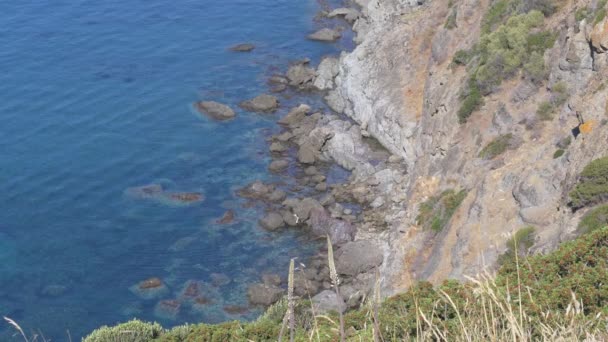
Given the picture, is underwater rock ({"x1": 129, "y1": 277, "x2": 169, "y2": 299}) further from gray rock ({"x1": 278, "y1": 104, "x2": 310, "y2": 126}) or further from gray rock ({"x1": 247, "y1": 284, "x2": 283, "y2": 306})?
gray rock ({"x1": 278, "y1": 104, "x2": 310, "y2": 126})

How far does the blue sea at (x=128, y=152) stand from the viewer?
45.3 metres

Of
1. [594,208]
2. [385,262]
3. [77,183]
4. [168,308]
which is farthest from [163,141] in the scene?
[594,208]

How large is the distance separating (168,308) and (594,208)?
25842 millimetres

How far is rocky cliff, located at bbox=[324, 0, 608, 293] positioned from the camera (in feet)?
110

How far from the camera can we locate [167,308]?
42875mm

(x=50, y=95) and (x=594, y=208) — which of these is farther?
(x=50, y=95)

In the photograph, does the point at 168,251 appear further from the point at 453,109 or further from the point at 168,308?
the point at 453,109

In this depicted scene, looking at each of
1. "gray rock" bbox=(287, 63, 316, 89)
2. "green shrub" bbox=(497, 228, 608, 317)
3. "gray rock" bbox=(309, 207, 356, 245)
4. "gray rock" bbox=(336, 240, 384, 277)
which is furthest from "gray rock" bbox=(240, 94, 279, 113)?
"green shrub" bbox=(497, 228, 608, 317)

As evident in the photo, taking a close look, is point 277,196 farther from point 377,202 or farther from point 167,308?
point 167,308

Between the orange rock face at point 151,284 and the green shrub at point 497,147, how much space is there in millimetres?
21935

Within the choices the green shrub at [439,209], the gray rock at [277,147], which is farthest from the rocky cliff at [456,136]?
the gray rock at [277,147]

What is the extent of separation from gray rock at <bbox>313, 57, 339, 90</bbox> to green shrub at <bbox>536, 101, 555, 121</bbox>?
3008 centimetres

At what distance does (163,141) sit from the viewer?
60.8m

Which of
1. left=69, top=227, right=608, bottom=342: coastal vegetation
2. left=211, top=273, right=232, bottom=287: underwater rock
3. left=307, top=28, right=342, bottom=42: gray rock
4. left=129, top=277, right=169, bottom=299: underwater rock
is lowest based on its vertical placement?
left=129, top=277, right=169, bottom=299: underwater rock
